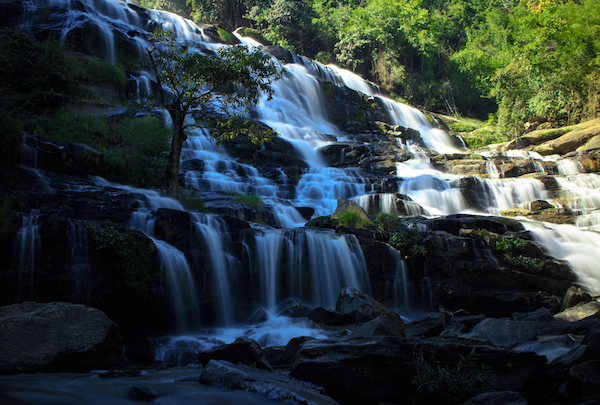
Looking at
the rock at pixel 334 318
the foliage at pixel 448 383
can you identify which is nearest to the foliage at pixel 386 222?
the rock at pixel 334 318

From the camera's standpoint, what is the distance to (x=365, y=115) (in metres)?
32.1

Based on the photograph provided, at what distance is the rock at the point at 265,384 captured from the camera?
4270mm

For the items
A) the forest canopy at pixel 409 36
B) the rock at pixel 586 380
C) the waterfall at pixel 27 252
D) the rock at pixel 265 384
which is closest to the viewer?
the rock at pixel 265 384

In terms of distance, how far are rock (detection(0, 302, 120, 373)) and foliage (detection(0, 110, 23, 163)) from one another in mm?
6772

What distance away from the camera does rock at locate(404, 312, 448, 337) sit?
758 centimetres

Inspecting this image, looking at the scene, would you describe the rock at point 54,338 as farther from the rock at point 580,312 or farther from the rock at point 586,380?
the rock at point 580,312

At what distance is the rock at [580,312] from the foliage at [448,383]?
4149mm

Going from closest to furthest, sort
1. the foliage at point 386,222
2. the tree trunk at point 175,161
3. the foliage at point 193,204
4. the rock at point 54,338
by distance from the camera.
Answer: the rock at point 54,338 → the foliage at point 386,222 → the foliage at point 193,204 → the tree trunk at point 175,161

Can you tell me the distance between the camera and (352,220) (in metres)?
13.0

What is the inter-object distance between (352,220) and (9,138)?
32.9 ft

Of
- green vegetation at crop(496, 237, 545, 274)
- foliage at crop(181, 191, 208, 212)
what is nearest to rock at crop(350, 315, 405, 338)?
green vegetation at crop(496, 237, 545, 274)

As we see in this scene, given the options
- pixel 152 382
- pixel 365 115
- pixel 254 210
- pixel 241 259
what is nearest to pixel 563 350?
pixel 152 382

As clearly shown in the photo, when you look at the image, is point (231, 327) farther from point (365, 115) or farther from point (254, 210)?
point (365, 115)

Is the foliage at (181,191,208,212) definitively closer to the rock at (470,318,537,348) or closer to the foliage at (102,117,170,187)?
the foliage at (102,117,170,187)
